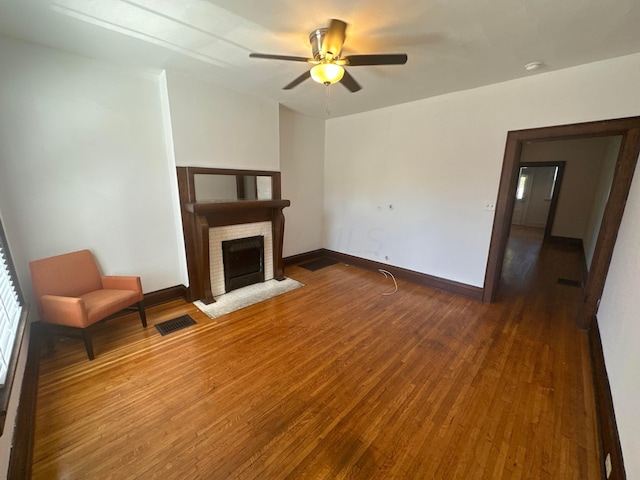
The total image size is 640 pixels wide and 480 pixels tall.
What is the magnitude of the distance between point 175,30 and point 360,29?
145 centimetres

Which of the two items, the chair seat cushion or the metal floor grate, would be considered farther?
the metal floor grate

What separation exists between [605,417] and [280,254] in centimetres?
353

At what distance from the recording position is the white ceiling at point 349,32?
1653 millimetres

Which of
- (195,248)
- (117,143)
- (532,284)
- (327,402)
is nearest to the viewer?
(327,402)

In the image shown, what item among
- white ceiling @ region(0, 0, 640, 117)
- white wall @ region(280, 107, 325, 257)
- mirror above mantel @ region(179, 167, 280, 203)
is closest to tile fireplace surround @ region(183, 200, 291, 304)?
mirror above mantel @ region(179, 167, 280, 203)

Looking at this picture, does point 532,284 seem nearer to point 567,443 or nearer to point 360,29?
point 567,443

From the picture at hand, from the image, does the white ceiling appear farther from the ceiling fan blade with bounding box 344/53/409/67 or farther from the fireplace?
the fireplace

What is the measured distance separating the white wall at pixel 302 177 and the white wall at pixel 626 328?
3965 mm

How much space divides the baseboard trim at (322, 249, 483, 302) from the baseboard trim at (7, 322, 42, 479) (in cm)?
405

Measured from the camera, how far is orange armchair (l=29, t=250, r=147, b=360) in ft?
6.92

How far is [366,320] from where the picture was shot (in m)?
2.86

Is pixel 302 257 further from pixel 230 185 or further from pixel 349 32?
pixel 349 32

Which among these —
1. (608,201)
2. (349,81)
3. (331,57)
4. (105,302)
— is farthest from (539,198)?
(105,302)

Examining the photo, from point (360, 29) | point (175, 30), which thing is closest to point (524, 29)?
point (360, 29)
